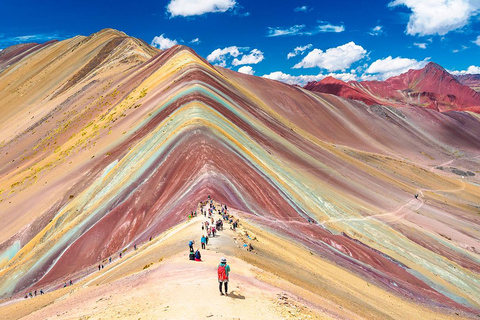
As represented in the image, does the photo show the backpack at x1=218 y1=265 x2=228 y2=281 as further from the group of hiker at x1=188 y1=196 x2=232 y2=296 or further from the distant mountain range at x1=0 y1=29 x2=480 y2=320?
the distant mountain range at x1=0 y1=29 x2=480 y2=320

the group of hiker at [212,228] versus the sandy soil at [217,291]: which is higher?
the group of hiker at [212,228]

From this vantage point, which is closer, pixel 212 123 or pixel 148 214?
pixel 148 214

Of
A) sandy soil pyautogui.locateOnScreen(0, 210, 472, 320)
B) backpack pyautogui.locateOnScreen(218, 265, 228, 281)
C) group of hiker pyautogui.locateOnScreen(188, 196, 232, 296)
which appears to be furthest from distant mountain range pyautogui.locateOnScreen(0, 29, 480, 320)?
backpack pyautogui.locateOnScreen(218, 265, 228, 281)

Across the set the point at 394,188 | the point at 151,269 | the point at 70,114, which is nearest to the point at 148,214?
the point at 151,269

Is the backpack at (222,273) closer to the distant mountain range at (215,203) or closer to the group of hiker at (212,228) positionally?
the group of hiker at (212,228)

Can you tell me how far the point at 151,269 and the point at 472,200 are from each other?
74.0m

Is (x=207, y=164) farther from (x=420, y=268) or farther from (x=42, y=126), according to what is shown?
(x=42, y=126)

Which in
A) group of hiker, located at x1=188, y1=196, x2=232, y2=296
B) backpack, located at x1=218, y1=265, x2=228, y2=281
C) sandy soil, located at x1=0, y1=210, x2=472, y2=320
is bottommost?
sandy soil, located at x1=0, y1=210, x2=472, y2=320

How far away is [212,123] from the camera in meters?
38.4

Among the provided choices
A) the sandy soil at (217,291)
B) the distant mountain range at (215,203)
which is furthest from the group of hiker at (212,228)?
the distant mountain range at (215,203)

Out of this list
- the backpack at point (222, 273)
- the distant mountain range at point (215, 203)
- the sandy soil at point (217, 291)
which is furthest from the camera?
the distant mountain range at point (215, 203)

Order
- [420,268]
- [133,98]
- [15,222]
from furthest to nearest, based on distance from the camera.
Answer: [133,98]
[15,222]
[420,268]

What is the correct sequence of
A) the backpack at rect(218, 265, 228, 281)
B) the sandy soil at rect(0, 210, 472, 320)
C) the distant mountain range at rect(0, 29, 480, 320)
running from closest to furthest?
the sandy soil at rect(0, 210, 472, 320) < the backpack at rect(218, 265, 228, 281) < the distant mountain range at rect(0, 29, 480, 320)

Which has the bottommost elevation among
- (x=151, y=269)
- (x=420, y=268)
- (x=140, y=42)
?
(x=420, y=268)
